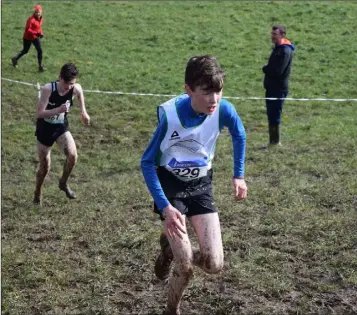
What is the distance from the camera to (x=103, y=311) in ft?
17.5

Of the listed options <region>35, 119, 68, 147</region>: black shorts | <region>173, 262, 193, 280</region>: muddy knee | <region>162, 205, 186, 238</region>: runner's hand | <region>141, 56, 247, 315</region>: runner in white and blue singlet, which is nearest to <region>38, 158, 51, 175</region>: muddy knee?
<region>35, 119, 68, 147</region>: black shorts

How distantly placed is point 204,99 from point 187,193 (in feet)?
2.77

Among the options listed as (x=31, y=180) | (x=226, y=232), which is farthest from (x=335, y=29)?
(x=226, y=232)

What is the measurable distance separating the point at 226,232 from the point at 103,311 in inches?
85.3

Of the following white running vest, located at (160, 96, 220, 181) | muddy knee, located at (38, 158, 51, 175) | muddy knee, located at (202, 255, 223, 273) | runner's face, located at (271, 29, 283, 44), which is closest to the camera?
white running vest, located at (160, 96, 220, 181)

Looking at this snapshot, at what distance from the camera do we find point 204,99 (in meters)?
4.63

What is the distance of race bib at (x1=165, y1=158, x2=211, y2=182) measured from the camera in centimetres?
496

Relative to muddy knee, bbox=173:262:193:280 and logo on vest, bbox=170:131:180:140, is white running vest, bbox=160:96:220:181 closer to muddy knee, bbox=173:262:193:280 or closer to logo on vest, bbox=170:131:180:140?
logo on vest, bbox=170:131:180:140

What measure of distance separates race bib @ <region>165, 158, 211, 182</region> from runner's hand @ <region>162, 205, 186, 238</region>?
51 cm

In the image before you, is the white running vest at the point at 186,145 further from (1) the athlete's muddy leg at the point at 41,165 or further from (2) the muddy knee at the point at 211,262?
(1) the athlete's muddy leg at the point at 41,165

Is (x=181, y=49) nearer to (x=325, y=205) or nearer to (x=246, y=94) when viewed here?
(x=246, y=94)

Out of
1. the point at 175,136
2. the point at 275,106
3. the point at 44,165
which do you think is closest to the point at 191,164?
the point at 175,136

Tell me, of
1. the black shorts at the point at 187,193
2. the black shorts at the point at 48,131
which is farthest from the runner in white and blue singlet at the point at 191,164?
the black shorts at the point at 48,131

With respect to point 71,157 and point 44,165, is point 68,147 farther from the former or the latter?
point 44,165
